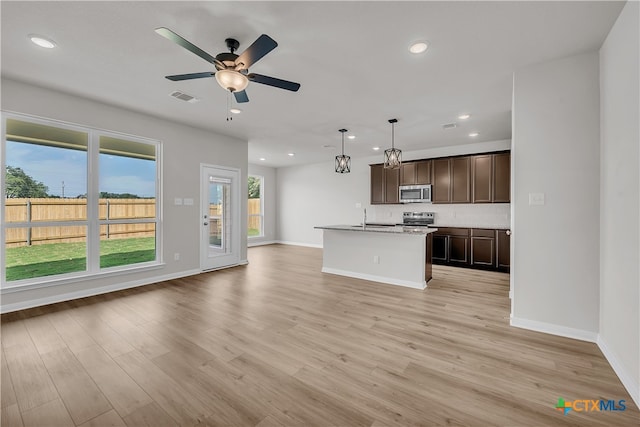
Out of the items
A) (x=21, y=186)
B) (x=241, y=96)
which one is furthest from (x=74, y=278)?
(x=241, y=96)

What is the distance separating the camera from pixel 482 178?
565cm

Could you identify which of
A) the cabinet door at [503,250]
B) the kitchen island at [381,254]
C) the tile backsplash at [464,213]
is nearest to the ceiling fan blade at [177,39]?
the kitchen island at [381,254]

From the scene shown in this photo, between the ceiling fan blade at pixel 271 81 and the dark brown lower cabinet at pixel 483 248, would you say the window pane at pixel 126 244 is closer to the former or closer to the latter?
the ceiling fan blade at pixel 271 81

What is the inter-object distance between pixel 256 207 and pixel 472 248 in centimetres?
672

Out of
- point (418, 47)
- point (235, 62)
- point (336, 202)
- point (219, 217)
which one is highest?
point (418, 47)

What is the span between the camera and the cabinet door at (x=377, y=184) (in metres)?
7.00

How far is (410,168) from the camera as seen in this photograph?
6.54 meters

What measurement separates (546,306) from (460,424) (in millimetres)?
1915

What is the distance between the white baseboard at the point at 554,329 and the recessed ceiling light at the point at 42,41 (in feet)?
17.4

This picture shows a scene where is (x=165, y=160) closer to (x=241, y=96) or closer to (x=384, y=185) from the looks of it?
(x=241, y=96)

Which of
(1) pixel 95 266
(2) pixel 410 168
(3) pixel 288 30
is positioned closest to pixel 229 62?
(3) pixel 288 30

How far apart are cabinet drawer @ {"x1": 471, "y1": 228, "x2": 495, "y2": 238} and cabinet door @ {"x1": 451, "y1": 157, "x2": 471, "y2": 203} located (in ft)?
2.14

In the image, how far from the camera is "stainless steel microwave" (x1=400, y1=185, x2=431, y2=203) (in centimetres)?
628

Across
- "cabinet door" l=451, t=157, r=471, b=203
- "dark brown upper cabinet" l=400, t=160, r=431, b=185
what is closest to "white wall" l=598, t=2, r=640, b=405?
"cabinet door" l=451, t=157, r=471, b=203
